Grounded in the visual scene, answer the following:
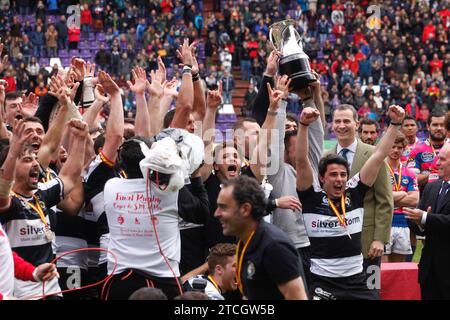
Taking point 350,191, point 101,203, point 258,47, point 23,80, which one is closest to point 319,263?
point 350,191

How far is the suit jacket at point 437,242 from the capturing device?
7.17 metres

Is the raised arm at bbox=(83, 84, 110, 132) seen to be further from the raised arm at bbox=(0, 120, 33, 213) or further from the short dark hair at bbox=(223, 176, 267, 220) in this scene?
the short dark hair at bbox=(223, 176, 267, 220)

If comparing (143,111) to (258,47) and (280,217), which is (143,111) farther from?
(258,47)

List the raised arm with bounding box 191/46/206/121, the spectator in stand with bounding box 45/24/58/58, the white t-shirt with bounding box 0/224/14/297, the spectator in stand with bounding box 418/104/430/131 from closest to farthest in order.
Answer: the white t-shirt with bounding box 0/224/14/297
the raised arm with bounding box 191/46/206/121
the spectator in stand with bounding box 418/104/430/131
the spectator in stand with bounding box 45/24/58/58

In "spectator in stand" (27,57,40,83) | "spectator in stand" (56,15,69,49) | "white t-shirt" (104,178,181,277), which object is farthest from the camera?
"spectator in stand" (56,15,69,49)

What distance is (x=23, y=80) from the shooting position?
28.1 meters

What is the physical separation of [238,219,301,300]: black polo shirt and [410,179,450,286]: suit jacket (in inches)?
103

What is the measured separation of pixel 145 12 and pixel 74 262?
28.1 metres

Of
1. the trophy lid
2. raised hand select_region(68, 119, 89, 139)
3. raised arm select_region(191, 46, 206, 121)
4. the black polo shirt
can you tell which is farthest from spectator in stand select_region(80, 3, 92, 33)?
the black polo shirt

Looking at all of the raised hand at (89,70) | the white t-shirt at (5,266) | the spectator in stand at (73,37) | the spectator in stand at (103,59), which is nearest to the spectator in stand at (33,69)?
the spectator in stand at (103,59)

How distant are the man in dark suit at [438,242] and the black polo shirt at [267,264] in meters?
2.60

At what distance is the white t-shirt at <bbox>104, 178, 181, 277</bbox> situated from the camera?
5680 mm

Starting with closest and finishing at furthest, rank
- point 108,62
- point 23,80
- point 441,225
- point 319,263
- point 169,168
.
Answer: point 169,168 → point 319,263 → point 441,225 → point 23,80 → point 108,62

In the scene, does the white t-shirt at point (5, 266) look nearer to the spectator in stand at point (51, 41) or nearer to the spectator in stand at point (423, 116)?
the spectator in stand at point (423, 116)
